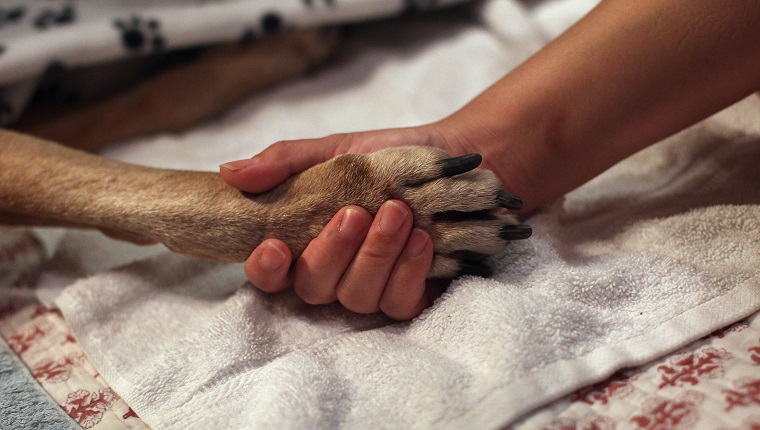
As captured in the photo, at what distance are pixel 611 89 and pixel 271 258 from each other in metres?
0.49

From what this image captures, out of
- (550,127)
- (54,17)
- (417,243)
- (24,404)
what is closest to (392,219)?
(417,243)

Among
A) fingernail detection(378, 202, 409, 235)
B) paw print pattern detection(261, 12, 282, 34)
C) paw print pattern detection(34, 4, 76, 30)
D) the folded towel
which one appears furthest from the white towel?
paw print pattern detection(261, 12, 282, 34)

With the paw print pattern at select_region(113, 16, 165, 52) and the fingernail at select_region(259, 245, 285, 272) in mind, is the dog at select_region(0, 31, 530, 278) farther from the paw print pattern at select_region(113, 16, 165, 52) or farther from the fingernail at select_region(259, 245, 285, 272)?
the paw print pattern at select_region(113, 16, 165, 52)

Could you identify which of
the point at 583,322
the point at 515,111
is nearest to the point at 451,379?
the point at 583,322

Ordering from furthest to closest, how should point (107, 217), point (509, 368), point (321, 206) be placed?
point (107, 217)
point (321, 206)
point (509, 368)

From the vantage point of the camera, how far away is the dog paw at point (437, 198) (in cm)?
75

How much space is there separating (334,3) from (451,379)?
0.98m

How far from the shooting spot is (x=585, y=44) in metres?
0.87

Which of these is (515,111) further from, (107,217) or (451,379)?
(107,217)

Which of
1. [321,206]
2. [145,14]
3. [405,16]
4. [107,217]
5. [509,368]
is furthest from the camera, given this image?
[405,16]

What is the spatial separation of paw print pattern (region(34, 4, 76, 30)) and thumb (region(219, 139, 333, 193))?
2.34 feet

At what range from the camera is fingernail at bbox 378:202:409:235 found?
28.9 inches

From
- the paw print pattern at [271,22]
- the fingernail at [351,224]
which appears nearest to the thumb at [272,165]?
the fingernail at [351,224]

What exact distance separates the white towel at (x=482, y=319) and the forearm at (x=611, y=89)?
0.30 feet
